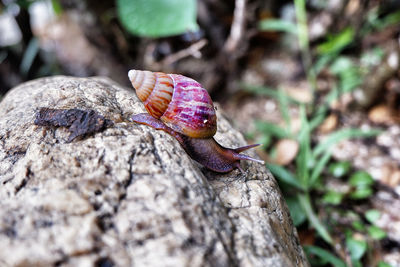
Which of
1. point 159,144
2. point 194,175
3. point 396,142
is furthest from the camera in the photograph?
point 396,142

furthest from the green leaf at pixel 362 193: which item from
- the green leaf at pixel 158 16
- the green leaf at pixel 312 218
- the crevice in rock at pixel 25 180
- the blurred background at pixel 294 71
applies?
the crevice in rock at pixel 25 180

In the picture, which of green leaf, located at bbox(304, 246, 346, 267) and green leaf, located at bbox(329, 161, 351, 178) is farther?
green leaf, located at bbox(329, 161, 351, 178)

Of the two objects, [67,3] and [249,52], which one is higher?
[67,3]

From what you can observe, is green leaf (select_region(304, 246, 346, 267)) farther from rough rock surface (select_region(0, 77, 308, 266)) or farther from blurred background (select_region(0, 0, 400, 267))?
rough rock surface (select_region(0, 77, 308, 266))

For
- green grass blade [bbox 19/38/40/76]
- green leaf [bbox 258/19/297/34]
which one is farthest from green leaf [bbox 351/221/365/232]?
green grass blade [bbox 19/38/40/76]

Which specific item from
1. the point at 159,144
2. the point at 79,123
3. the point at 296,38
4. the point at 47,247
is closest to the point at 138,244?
the point at 47,247

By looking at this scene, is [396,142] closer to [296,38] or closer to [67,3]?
[296,38]

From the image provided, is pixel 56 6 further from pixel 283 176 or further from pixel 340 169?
pixel 340 169

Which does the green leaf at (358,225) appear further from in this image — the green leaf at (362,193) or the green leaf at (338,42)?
the green leaf at (338,42)
